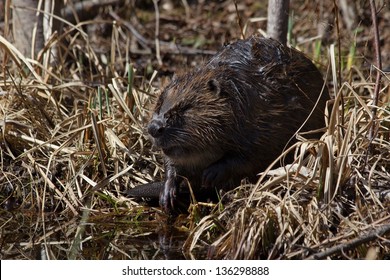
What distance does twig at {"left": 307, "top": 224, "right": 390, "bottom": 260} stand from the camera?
11.5ft

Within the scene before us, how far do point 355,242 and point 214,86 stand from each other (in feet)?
3.86

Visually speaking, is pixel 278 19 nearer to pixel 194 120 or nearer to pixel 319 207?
pixel 194 120

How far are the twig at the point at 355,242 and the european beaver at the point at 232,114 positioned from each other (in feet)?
2.99

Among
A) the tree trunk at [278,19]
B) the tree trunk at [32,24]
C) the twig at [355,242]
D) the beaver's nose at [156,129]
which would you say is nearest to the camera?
the twig at [355,242]

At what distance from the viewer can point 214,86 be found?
4.34 m

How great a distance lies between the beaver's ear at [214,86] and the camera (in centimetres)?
434

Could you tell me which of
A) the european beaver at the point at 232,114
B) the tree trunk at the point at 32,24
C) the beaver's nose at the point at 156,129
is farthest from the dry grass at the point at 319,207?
the tree trunk at the point at 32,24

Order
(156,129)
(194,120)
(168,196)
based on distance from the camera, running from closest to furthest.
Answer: (156,129) < (194,120) < (168,196)

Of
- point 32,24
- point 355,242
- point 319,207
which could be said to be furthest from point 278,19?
point 355,242

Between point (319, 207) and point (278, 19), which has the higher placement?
point (278, 19)

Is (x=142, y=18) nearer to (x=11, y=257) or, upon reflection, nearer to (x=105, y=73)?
(x=105, y=73)

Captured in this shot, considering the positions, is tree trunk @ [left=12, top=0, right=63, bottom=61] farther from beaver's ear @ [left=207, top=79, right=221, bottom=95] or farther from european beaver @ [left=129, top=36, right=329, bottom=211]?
beaver's ear @ [left=207, top=79, right=221, bottom=95]

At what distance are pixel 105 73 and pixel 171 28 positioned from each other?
1.53 meters

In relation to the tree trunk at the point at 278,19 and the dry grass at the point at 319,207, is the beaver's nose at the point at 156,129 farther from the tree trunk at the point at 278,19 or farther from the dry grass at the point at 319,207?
the tree trunk at the point at 278,19
